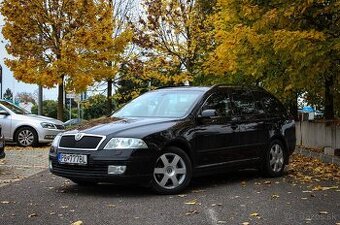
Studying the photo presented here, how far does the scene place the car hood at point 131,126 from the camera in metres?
8.02

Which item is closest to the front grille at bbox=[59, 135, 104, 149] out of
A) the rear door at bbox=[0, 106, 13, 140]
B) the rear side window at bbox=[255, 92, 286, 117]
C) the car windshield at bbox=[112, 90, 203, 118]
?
the car windshield at bbox=[112, 90, 203, 118]

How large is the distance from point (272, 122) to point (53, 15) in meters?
15.4

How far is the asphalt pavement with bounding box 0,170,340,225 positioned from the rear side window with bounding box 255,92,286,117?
146 centimetres

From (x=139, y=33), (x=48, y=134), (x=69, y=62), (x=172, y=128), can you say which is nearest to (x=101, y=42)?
(x=69, y=62)

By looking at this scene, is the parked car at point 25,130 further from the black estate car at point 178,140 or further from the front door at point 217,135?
the front door at point 217,135

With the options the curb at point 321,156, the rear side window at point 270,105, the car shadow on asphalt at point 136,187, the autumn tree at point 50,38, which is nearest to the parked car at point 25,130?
the autumn tree at point 50,38

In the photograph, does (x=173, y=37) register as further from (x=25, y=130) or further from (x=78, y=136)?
(x=78, y=136)

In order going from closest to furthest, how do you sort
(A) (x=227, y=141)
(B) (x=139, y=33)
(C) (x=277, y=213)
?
1. (C) (x=277, y=213)
2. (A) (x=227, y=141)
3. (B) (x=139, y=33)

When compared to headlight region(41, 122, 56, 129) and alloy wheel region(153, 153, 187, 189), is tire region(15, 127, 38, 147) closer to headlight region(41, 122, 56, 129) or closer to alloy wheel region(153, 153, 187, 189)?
headlight region(41, 122, 56, 129)

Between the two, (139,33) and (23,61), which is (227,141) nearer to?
(23,61)

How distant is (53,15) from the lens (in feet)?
77.7

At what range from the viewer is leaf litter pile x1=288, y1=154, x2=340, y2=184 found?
9935 mm

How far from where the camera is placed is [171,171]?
8.27 meters

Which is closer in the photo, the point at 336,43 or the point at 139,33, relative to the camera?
the point at 336,43
